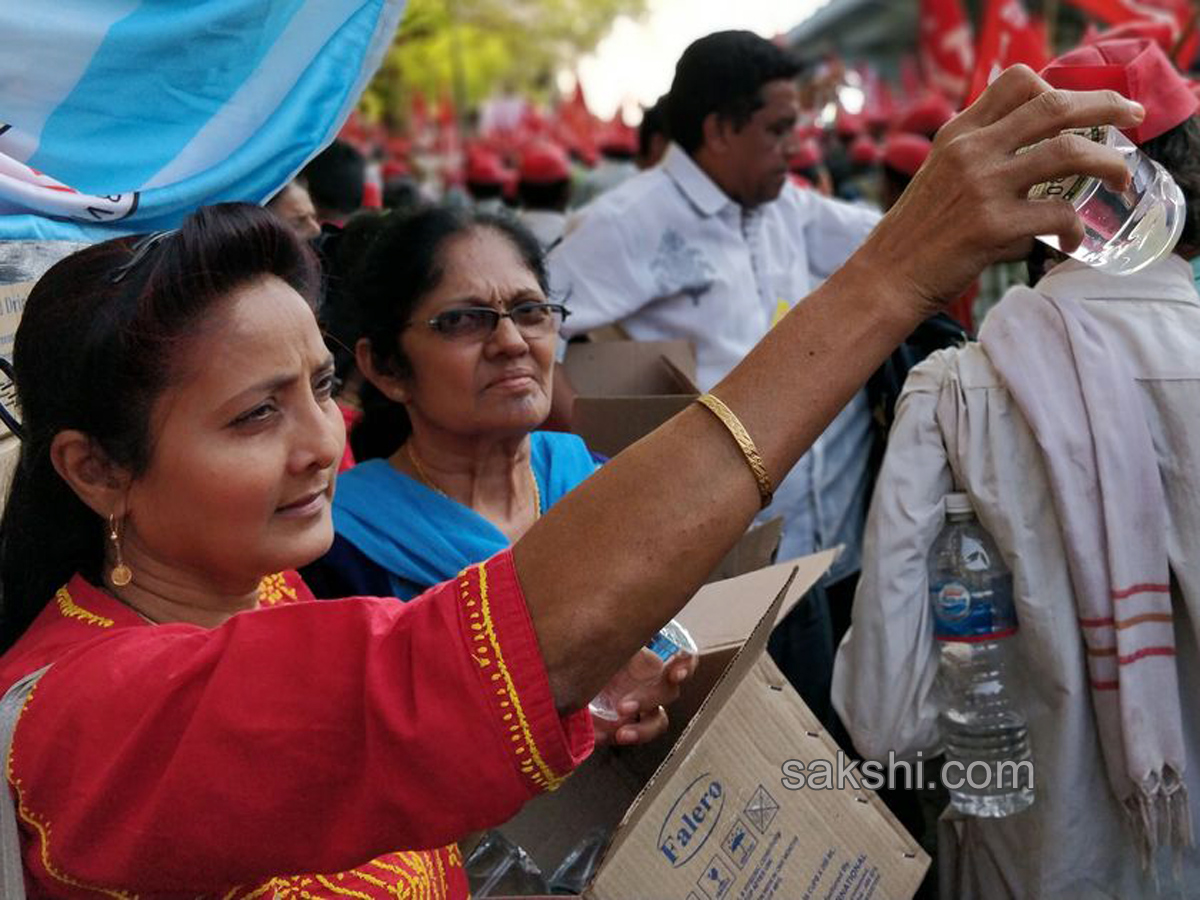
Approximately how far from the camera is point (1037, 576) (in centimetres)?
222

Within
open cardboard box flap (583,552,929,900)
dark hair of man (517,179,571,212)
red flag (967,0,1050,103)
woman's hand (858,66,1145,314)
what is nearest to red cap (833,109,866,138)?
red flag (967,0,1050,103)

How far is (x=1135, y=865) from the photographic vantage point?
89.9 inches

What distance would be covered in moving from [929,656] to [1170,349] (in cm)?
67

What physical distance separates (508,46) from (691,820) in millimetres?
35807

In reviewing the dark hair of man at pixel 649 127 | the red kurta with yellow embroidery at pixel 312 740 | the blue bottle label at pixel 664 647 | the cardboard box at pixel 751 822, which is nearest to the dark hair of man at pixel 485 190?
the dark hair of man at pixel 649 127

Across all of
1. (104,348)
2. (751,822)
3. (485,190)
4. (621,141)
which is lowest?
(621,141)

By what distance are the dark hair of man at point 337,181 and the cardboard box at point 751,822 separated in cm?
320

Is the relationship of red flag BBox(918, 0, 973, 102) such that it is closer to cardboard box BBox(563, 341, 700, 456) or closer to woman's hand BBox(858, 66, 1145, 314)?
cardboard box BBox(563, 341, 700, 456)

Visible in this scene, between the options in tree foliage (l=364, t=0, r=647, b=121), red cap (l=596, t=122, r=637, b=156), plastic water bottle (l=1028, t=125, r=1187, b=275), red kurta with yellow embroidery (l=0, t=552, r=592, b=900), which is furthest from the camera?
tree foliage (l=364, t=0, r=647, b=121)

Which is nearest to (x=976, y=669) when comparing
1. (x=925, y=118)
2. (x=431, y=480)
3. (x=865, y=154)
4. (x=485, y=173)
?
(x=431, y=480)

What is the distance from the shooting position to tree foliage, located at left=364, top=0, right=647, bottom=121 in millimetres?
24000

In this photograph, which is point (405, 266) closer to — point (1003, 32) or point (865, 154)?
point (1003, 32)

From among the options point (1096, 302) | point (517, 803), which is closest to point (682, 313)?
point (1096, 302)

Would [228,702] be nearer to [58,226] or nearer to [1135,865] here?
[58,226]
